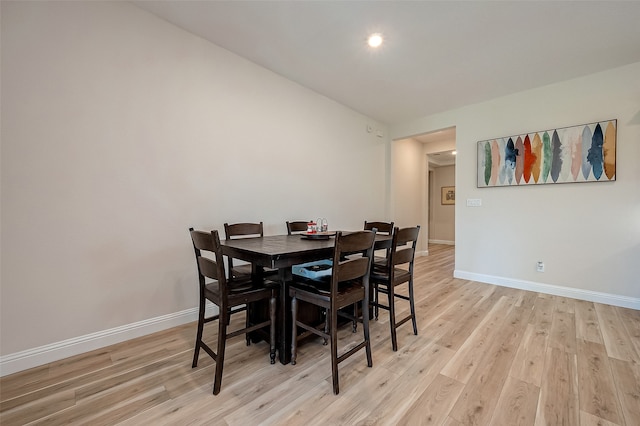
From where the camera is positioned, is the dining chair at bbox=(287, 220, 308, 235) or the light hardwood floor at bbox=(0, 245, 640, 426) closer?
the light hardwood floor at bbox=(0, 245, 640, 426)

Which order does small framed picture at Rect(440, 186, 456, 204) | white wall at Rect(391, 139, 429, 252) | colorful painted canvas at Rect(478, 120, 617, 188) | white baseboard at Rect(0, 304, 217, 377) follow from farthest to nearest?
small framed picture at Rect(440, 186, 456, 204), white wall at Rect(391, 139, 429, 252), colorful painted canvas at Rect(478, 120, 617, 188), white baseboard at Rect(0, 304, 217, 377)

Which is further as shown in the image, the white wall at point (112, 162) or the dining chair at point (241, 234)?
the dining chair at point (241, 234)

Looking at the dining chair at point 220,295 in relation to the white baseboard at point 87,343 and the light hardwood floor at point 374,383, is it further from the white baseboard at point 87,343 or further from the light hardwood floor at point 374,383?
the white baseboard at point 87,343

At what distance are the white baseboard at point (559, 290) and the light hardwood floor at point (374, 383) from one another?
70 centimetres

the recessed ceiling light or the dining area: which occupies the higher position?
the recessed ceiling light

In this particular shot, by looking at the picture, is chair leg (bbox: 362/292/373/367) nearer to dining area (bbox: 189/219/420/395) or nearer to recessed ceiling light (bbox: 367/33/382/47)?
dining area (bbox: 189/219/420/395)

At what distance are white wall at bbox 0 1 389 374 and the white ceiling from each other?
0.38 m

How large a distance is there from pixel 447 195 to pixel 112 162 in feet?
25.6

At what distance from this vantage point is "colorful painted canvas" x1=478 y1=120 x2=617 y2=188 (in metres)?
2.94

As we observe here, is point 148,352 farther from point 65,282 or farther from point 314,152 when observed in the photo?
point 314,152

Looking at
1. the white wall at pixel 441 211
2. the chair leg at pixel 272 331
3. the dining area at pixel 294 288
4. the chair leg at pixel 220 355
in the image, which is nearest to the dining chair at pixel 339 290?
the dining area at pixel 294 288

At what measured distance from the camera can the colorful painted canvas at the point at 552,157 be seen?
2.94 meters

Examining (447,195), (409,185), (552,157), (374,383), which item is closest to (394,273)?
(374,383)

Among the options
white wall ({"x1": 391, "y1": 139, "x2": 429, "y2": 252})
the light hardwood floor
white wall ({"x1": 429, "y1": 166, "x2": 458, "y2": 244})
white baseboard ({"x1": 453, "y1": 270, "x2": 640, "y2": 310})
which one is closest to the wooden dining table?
the light hardwood floor
